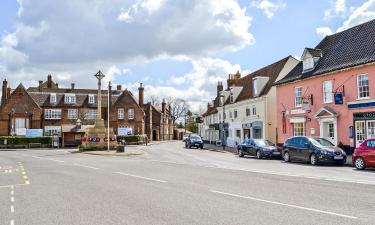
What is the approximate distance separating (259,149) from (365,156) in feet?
36.1

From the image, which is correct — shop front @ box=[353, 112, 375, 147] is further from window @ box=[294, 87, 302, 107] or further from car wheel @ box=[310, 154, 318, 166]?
window @ box=[294, 87, 302, 107]

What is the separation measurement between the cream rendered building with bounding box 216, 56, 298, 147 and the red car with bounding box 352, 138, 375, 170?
63.0 ft

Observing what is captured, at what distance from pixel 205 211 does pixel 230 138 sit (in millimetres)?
A: 41496

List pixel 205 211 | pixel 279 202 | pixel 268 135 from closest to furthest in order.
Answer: pixel 205 211 → pixel 279 202 → pixel 268 135

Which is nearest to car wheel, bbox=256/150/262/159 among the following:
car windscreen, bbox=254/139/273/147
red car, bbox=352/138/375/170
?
car windscreen, bbox=254/139/273/147

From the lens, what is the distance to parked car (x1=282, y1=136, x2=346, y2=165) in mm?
21875

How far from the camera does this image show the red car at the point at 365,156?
736 inches

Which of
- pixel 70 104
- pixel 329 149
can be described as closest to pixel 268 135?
pixel 329 149

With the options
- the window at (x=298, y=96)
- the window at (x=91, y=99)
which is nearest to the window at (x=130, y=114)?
the window at (x=91, y=99)

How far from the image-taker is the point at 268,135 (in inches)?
1554

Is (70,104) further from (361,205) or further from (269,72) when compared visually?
(361,205)

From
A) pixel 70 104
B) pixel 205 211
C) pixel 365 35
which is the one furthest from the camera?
A: pixel 70 104

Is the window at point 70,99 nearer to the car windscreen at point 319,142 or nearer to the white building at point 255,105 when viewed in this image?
the white building at point 255,105

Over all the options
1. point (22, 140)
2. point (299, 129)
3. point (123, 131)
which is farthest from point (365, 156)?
point (123, 131)
